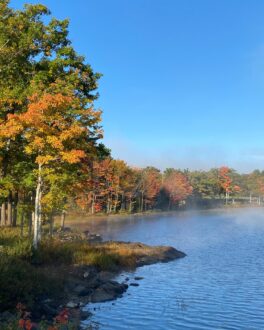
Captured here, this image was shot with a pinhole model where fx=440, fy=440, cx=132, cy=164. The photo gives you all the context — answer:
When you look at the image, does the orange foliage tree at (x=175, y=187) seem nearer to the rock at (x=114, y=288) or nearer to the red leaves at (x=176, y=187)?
the red leaves at (x=176, y=187)

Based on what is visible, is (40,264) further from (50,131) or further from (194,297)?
(194,297)

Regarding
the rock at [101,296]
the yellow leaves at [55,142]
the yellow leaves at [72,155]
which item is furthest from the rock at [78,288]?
the yellow leaves at [55,142]

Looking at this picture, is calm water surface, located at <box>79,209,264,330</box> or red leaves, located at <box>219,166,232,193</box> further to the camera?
red leaves, located at <box>219,166,232,193</box>

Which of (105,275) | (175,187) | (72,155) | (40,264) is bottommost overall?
(105,275)

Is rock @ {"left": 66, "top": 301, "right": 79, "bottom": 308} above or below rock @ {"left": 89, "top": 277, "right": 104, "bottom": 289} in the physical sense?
below

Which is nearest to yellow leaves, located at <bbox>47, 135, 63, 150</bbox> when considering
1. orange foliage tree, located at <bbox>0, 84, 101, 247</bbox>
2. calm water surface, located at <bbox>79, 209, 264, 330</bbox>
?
orange foliage tree, located at <bbox>0, 84, 101, 247</bbox>

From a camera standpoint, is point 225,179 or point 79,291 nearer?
point 79,291

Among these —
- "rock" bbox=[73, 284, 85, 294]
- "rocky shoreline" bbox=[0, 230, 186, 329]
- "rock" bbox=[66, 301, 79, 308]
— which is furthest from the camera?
"rock" bbox=[73, 284, 85, 294]

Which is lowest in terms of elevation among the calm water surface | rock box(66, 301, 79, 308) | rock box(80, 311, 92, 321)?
the calm water surface

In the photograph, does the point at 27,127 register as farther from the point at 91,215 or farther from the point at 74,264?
the point at 91,215

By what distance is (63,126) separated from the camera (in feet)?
86.0

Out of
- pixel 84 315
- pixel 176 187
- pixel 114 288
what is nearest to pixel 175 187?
pixel 176 187

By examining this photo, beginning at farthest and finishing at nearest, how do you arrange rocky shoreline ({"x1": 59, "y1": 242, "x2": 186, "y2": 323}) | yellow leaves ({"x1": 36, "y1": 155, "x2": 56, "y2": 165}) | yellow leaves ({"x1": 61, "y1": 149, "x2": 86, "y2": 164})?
1. yellow leaves ({"x1": 36, "y1": 155, "x2": 56, "y2": 165})
2. yellow leaves ({"x1": 61, "y1": 149, "x2": 86, "y2": 164})
3. rocky shoreline ({"x1": 59, "y1": 242, "x2": 186, "y2": 323})

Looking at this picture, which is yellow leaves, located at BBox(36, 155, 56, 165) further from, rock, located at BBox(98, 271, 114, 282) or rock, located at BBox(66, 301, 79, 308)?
rock, located at BBox(66, 301, 79, 308)
